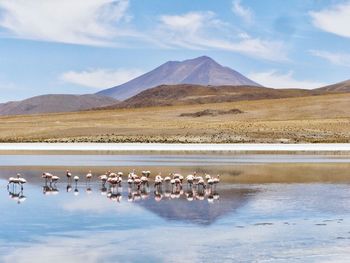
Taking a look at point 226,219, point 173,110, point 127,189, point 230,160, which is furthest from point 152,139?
point 173,110

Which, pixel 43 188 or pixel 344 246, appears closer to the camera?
pixel 344 246

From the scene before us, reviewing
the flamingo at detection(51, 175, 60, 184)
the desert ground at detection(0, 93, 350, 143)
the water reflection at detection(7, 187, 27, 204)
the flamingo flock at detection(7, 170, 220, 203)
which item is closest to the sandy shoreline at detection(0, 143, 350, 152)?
the desert ground at detection(0, 93, 350, 143)

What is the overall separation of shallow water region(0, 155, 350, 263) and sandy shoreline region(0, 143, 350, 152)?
2322 cm

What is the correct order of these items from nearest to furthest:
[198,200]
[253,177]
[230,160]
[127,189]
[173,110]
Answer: [198,200] → [127,189] → [253,177] → [230,160] → [173,110]

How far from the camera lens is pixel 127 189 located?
2250 cm

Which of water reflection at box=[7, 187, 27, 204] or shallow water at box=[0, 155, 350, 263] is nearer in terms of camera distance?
shallow water at box=[0, 155, 350, 263]

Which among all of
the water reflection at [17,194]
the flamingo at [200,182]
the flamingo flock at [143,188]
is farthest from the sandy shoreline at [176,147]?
the water reflection at [17,194]

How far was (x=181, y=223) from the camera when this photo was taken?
15.4m

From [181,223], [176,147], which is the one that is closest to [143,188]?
[181,223]

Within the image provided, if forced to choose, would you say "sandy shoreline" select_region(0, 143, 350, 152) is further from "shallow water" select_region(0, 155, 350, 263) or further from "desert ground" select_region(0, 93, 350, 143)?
"shallow water" select_region(0, 155, 350, 263)

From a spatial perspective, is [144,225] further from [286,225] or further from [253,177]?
[253,177]

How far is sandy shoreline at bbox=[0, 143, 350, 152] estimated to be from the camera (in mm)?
48656

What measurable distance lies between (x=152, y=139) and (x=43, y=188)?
3781cm

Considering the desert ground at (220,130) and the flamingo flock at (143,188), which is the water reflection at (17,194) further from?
the desert ground at (220,130)
